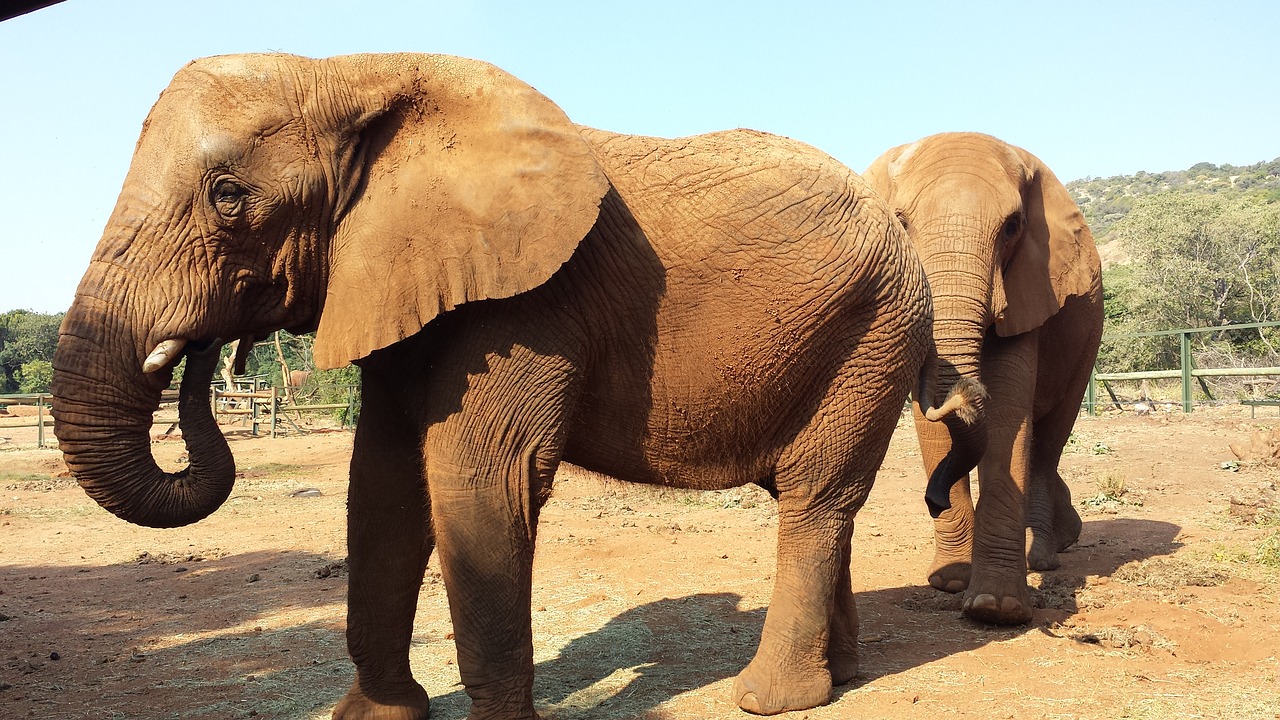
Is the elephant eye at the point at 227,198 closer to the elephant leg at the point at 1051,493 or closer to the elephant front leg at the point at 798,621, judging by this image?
the elephant front leg at the point at 798,621

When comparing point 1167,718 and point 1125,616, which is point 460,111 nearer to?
point 1167,718

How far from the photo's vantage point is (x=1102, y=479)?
39.2 ft

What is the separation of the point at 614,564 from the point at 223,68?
563 centimetres

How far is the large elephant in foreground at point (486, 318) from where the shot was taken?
392 cm

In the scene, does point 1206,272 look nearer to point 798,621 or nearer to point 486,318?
point 798,621

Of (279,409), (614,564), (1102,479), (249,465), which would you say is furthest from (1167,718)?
(279,409)

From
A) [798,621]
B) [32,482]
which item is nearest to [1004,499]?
[798,621]

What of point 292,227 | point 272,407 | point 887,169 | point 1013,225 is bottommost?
point 272,407

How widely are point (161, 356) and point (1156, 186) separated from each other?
15293 centimetres

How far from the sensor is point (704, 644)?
20.7ft

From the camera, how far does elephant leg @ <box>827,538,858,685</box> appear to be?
5.56 metres

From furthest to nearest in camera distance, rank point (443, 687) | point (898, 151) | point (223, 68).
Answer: point (898, 151) < point (443, 687) < point (223, 68)

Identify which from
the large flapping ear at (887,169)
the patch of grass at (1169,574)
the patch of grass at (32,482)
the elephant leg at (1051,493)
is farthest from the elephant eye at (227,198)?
the patch of grass at (32,482)

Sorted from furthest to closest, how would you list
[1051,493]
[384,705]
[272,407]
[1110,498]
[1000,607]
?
1. [272,407]
2. [1110,498]
3. [1051,493]
4. [1000,607]
5. [384,705]
